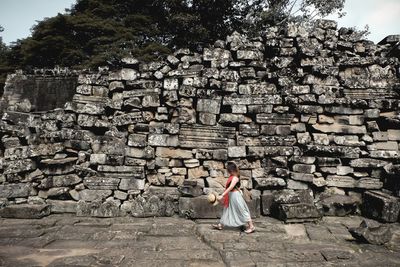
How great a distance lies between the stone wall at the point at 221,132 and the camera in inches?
265

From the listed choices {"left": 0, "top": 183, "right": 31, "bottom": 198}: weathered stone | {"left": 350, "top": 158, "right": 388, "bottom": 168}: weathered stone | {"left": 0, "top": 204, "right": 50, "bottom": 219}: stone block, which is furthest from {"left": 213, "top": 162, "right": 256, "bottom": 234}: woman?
{"left": 0, "top": 183, "right": 31, "bottom": 198}: weathered stone

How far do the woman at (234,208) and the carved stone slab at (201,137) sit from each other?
1.23 m

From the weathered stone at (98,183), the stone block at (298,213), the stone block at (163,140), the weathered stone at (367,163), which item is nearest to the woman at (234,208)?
the stone block at (298,213)

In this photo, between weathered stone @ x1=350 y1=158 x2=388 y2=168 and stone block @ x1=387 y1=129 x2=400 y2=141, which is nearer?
weathered stone @ x1=350 y1=158 x2=388 y2=168

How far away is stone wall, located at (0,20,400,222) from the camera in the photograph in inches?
265

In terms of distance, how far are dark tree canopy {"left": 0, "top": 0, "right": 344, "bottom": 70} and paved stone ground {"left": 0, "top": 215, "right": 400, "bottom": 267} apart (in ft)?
42.6

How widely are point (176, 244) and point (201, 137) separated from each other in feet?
8.78

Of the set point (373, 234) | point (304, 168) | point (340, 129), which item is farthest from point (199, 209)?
point (340, 129)

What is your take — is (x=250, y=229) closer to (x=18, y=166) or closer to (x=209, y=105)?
(x=209, y=105)

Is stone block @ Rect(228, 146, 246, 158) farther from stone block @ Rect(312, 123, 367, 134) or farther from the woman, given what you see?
stone block @ Rect(312, 123, 367, 134)

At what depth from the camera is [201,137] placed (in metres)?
6.91

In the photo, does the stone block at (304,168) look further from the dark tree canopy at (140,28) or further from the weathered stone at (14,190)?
the dark tree canopy at (140,28)

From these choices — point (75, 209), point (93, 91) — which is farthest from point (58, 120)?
point (75, 209)

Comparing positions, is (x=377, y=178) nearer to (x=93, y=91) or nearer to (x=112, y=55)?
(x=93, y=91)
